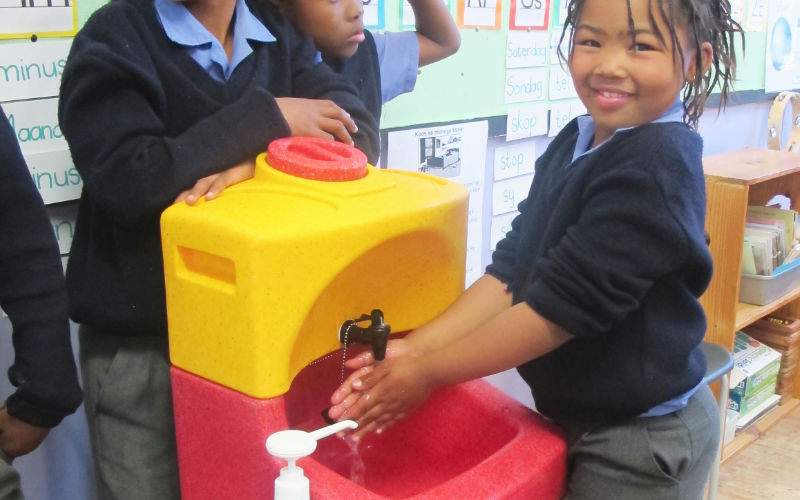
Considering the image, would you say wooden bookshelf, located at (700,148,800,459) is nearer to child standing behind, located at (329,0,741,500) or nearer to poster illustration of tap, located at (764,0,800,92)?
poster illustration of tap, located at (764,0,800,92)

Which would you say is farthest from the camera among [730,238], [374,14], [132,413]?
[730,238]

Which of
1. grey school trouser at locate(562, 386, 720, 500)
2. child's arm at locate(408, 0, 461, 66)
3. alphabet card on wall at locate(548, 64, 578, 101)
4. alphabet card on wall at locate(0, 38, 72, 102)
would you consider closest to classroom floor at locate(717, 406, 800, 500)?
alphabet card on wall at locate(548, 64, 578, 101)

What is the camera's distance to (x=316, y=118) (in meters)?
0.82

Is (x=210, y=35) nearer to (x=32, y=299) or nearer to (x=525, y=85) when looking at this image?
(x=32, y=299)

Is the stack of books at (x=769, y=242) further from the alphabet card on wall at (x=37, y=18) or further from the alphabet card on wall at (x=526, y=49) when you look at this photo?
the alphabet card on wall at (x=37, y=18)

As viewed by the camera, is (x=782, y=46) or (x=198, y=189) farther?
(x=782, y=46)

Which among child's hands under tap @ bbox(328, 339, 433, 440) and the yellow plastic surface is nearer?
the yellow plastic surface

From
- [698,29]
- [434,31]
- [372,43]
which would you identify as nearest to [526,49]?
[434,31]

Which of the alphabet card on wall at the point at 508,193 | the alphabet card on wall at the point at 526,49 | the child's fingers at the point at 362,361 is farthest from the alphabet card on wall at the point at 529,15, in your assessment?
the child's fingers at the point at 362,361

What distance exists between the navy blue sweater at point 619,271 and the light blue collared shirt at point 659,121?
2 cm

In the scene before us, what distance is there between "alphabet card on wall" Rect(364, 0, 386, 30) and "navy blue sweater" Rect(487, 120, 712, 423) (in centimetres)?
46

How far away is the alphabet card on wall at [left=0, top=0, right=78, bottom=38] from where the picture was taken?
829 mm

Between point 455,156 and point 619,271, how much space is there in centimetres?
72

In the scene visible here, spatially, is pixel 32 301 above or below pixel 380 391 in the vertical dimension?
above
